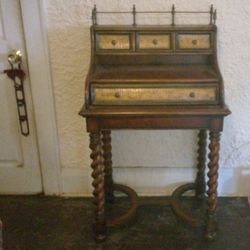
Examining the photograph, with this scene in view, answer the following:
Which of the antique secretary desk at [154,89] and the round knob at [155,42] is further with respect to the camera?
the round knob at [155,42]

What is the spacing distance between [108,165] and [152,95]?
2.10 feet

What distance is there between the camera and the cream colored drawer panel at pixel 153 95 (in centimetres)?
154

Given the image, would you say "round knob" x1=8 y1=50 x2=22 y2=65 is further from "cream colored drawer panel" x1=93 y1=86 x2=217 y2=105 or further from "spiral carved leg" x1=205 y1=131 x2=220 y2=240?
"spiral carved leg" x1=205 y1=131 x2=220 y2=240

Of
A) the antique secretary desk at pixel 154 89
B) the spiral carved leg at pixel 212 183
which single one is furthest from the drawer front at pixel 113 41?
the spiral carved leg at pixel 212 183

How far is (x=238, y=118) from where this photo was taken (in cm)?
199

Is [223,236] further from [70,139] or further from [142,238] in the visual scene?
[70,139]

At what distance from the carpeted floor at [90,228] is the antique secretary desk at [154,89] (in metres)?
0.08

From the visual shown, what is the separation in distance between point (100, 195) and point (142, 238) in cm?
34

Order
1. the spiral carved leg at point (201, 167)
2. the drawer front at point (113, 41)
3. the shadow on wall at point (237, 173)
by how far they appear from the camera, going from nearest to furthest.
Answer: the drawer front at point (113, 41) → the spiral carved leg at point (201, 167) → the shadow on wall at point (237, 173)

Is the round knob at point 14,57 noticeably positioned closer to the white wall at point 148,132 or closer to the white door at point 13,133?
the white door at point 13,133

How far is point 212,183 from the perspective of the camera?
1678 millimetres

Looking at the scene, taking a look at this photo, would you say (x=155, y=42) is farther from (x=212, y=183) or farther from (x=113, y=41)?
(x=212, y=183)

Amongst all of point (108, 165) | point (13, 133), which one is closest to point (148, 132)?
point (108, 165)

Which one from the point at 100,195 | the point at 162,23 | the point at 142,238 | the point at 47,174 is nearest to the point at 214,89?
the point at 162,23
